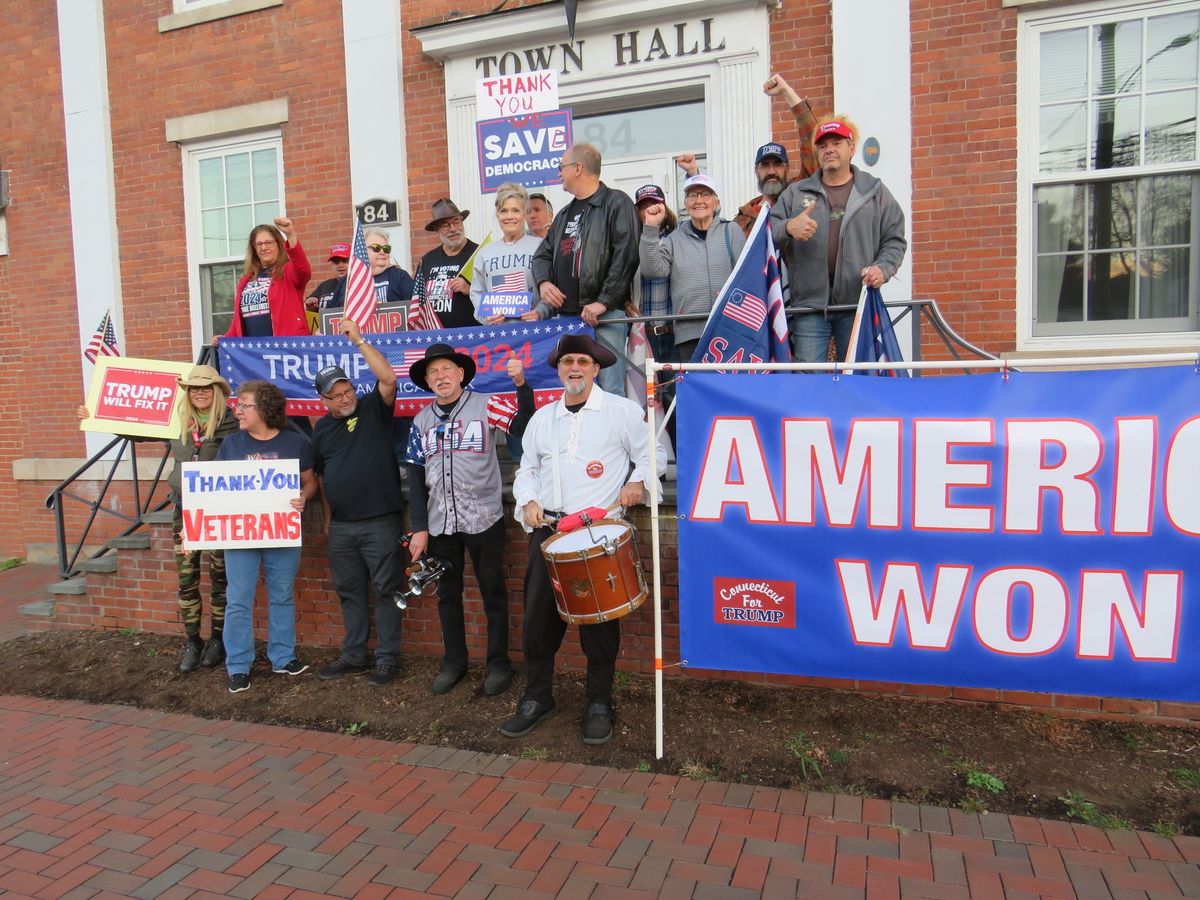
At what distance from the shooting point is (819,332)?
4918 millimetres

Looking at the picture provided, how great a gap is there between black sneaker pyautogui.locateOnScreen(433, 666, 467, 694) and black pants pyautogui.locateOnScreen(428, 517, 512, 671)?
0.03 metres

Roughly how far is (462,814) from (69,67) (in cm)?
959

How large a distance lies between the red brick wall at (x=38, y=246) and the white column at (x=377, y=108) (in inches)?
151

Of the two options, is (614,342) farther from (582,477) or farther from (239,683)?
(239,683)

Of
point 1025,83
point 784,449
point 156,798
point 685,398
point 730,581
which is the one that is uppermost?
point 1025,83

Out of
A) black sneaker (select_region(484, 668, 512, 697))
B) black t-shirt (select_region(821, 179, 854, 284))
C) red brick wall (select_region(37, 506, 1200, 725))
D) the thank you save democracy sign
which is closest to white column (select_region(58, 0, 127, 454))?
red brick wall (select_region(37, 506, 1200, 725))

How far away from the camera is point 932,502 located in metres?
3.51

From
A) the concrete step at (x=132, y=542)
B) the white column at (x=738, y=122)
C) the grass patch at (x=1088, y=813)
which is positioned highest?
the white column at (x=738, y=122)

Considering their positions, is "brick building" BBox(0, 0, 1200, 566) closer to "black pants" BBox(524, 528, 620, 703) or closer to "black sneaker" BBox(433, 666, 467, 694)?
"black pants" BBox(524, 528, 620, 703)

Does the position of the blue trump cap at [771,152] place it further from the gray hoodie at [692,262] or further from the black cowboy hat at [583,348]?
the black cowboy hat at [583,348]

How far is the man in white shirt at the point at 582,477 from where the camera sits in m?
4.16

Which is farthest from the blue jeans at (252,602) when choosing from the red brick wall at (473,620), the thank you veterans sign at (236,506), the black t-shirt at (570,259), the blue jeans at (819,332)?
the blue jeans at (819,332)

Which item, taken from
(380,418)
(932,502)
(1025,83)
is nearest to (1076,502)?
(932,502)

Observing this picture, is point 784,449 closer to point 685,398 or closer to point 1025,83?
point 685,398
